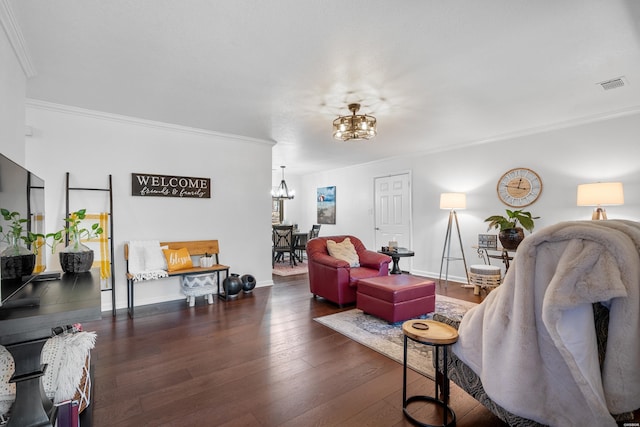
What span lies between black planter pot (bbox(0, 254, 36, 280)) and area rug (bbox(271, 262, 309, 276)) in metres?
4.60

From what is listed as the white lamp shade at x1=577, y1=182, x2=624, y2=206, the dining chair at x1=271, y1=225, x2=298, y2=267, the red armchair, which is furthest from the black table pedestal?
the dining chair at x1=271, y1=225, x2=298, y2=267

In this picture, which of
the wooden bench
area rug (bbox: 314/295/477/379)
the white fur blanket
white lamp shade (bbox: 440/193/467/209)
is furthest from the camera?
white lamp shade (bbox: 440/193/467/209)

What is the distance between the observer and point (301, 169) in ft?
26.9

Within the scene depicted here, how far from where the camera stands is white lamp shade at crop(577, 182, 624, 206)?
3.49 metres

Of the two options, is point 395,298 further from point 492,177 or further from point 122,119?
point 122,119

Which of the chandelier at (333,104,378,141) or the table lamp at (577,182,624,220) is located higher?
the chandelier at (333,104,378,141)

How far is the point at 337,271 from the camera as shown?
12.8 feet

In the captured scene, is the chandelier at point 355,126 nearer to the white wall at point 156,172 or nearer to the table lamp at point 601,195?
the white wall at point 156,172

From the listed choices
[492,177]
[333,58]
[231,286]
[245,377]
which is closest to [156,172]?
[231,286]

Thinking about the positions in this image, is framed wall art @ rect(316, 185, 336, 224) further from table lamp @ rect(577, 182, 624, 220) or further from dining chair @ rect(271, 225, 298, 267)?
table lamp @ rect(577, 182, 624, 220)

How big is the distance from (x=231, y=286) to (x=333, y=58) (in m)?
3.24

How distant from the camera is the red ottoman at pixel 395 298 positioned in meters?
3.25

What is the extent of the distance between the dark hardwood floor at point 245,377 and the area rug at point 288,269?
2726 mm

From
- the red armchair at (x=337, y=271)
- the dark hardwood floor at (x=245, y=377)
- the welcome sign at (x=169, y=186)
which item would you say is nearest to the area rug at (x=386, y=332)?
the dark hardwood floor at (x=245, y=377)
